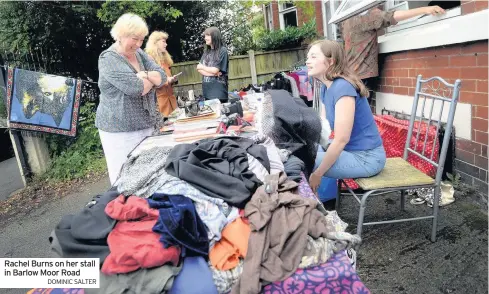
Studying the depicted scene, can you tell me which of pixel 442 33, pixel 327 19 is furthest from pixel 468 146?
pixel 327 19

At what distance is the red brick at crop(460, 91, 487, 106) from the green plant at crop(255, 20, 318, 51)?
17.5 feet

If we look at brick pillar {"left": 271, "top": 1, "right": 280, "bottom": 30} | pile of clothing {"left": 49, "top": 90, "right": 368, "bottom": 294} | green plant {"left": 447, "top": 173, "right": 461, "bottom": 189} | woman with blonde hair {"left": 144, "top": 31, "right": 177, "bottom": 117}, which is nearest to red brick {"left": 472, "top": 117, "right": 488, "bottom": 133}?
green plant {"left": 447, "top": 173, "right": 461, "bottom": 189}

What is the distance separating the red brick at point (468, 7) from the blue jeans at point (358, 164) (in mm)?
1399

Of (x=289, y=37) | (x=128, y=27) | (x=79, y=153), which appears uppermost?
(x=289, y=37)

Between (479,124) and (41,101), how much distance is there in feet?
16.9

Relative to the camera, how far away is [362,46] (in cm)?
421

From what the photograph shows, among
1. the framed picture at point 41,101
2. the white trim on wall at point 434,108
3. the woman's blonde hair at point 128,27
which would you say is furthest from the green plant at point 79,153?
the white trim on wall at point 434,108

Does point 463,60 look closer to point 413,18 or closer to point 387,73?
point 413,18

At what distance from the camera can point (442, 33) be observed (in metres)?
3.10

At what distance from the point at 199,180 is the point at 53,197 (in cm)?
402

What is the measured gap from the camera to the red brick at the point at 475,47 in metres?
2.71

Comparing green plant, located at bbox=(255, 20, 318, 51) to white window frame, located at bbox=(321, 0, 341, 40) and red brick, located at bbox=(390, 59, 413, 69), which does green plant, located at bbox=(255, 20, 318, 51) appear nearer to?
white window frame, located at bbox=(321, 0, 341, 40)

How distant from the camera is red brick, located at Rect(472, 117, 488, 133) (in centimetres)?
284

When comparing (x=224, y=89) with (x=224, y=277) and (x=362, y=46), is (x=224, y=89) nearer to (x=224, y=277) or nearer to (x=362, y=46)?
(x=362, y=46)
